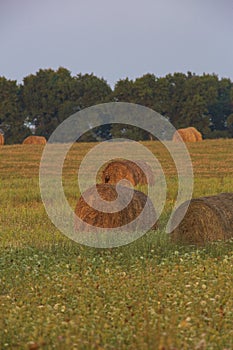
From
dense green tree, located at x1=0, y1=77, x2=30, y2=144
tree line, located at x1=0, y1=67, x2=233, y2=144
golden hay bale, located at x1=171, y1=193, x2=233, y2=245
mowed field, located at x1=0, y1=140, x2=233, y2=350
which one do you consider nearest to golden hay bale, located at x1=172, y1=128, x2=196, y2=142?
tree line, located at x1=0, y1=67, x2=233, y2=144

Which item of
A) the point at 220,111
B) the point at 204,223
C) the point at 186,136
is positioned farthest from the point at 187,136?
the point at 204,223

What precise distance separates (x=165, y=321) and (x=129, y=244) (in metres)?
6.71

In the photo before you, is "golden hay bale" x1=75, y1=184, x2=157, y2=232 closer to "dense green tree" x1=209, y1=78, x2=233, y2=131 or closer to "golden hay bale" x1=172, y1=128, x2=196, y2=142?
"golden hay bale" x1=172, y1=128, x2=196, y2=142

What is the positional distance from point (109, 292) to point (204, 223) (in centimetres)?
510

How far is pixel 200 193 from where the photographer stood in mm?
23016

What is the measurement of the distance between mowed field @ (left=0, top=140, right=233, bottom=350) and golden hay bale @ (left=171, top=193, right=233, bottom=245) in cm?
34

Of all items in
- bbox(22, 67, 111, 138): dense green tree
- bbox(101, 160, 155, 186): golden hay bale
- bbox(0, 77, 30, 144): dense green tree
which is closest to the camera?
bbox(101, 160, 155, 186): golden hay bale

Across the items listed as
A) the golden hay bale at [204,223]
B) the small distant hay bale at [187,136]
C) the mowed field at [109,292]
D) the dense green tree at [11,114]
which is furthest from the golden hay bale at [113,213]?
the dense green tree at [11,114]

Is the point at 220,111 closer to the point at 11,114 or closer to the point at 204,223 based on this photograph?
the point at 11,114

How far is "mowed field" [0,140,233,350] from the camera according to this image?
22.2ft

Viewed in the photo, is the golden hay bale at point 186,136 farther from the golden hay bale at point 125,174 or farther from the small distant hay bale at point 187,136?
the golden hay bale at point 125,174

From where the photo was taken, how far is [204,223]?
1409 centimetres

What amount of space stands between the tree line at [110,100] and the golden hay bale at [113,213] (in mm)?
49627

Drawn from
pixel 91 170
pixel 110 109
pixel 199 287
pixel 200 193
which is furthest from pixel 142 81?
pixel 199 287
